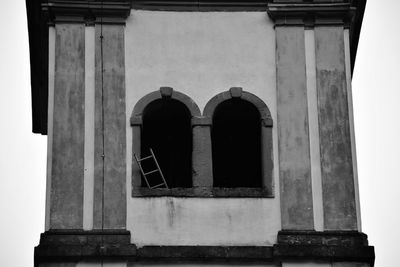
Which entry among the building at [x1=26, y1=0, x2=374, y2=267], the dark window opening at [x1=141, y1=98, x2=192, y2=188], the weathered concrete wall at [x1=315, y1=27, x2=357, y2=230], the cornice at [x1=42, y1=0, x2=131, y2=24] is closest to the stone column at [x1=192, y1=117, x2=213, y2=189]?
the building at [x1=26, y1=0, x2=374, y2=267]

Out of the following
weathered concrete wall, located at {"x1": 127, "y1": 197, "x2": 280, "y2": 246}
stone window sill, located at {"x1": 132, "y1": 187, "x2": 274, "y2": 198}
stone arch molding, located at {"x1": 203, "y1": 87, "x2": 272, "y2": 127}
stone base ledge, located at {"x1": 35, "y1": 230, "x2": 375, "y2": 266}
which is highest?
stone arch molding, located at {"x1": 203, "y1": 87, "x2": 272, "y2": 127}

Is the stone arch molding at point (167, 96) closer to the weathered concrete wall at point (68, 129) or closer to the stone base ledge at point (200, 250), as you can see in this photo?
the weathered concrete wall at point (68, 129)

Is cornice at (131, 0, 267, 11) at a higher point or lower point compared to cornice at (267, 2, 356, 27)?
higher

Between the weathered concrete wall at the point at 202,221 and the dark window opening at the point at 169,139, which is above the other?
the dark window opening at the point at 169,139

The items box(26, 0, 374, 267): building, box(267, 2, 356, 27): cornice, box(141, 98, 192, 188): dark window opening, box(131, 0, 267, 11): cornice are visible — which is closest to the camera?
box(26, 0, 374, 267): building

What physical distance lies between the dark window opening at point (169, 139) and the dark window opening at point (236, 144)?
0.50 meters

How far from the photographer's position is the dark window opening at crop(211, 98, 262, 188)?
30.0 meters

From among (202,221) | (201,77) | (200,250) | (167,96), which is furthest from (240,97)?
(200,250)

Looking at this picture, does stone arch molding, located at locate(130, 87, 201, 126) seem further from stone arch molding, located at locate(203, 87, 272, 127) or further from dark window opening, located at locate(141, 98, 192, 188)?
stone arch molding, located at locate(203, 87, 272, 127)

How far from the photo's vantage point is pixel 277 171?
2923 centimetres

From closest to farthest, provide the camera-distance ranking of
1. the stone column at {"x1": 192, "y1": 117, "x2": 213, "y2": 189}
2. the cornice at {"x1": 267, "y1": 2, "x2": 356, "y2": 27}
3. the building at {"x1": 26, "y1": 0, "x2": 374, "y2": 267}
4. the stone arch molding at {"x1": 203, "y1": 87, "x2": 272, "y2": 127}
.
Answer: the building at {"x1": 26, "y1": 0, "x2": 374, "y2": 267} < the stone column at {"x1": 192, "y1": 117, "x2": 213, "y2": 189} < the stone arch molding at {"x1": 203, "y1": 87, "x2": 272, "y2": 127} < the cornice at {"x1": 267, "y1": 2, "x2": 356, "y2": 27}

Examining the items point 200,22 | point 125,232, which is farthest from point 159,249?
point 200,22

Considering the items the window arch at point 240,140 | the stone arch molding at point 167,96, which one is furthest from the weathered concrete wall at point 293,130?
the stone arch molding at point 167,96

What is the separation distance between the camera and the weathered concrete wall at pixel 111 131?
28.8 metres
